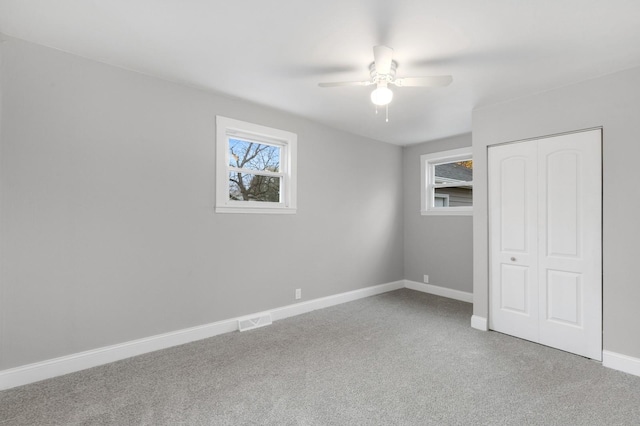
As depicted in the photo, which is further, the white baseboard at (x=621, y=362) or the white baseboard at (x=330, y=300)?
the white baseboard at (x=330, y=300)

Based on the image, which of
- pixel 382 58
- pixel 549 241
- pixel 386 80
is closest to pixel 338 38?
pixel 382 58

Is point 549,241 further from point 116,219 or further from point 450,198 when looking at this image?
point 116,219

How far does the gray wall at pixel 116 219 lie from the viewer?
2.29 m

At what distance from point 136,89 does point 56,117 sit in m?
0.66

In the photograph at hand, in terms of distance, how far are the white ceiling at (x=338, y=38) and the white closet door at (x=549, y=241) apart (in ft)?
2.39

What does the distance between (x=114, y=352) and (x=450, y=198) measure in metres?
4.92

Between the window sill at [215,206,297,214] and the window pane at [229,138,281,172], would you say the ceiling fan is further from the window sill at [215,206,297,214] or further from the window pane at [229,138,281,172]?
the window sill at [215,206,297,214]

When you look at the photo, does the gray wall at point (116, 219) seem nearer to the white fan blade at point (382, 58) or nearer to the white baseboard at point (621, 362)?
the white fan blade at point (382, 58)

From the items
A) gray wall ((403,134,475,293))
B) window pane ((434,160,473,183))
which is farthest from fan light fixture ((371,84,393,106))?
window pane ((434,160,473,183))

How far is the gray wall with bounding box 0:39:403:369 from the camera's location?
7.50ft

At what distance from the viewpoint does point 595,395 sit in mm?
2197

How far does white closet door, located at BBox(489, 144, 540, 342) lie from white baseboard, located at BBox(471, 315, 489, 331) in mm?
63

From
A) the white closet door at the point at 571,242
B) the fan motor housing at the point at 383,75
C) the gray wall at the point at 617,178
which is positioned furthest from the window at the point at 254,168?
the gray wall at the point at 617,178

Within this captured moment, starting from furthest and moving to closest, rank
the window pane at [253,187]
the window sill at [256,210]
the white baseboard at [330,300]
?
the white baseboard at [330,300] < the window pane at [253,187] < the window sill at [256,210]
